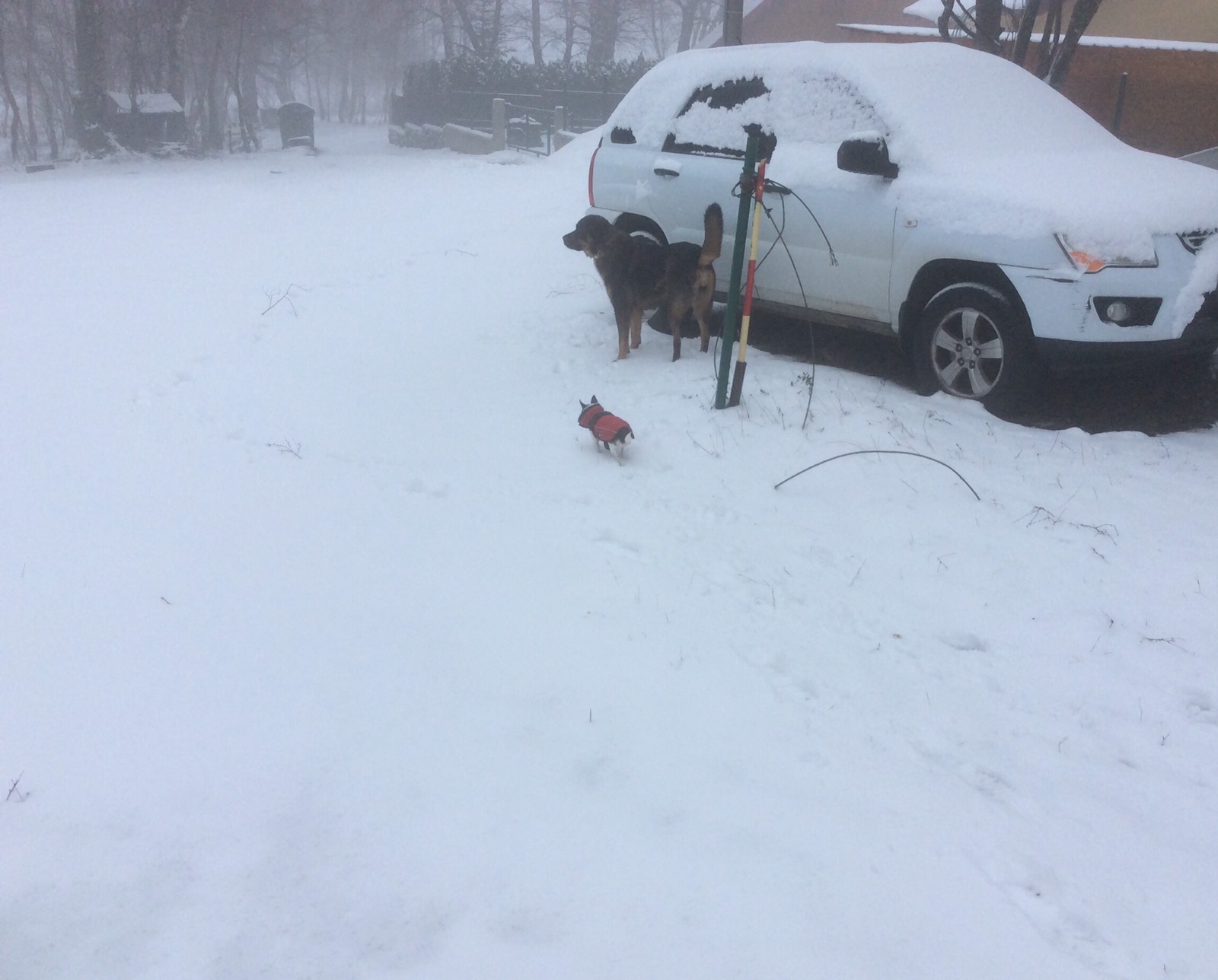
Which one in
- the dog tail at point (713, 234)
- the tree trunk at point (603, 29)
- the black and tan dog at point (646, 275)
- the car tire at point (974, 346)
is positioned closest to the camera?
the car tire at point (974, 346)

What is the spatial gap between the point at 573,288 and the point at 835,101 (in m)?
3.18

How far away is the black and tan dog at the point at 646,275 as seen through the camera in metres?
6.06

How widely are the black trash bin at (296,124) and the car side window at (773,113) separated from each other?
26756 millimetres

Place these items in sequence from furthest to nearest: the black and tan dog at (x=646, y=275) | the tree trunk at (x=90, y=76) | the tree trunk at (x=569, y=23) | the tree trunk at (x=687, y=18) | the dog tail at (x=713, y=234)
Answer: the tree trunk at (x=687, y=18) → the tree trunk at (x=569, y=23) → the tree trunk at (x=90, y=76) → the black and tan dog at (x=646, y=275) → the dog tail at (x=713, y=234)

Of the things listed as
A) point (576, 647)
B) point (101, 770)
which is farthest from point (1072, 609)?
point (101, 770)

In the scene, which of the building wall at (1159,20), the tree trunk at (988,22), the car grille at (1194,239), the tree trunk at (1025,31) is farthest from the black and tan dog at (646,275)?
the building wall at (1159,20)

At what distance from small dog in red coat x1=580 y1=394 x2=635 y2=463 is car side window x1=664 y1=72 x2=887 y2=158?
251 centimetres

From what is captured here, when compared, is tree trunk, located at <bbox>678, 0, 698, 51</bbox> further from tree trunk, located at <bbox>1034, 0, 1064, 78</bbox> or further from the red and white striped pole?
the red and white striped pole

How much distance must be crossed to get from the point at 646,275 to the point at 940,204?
1907 millimetres

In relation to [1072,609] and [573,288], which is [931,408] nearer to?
[1072,609]

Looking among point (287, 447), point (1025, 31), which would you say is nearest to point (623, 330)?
point (287, 447)

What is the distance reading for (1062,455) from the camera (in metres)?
4.75

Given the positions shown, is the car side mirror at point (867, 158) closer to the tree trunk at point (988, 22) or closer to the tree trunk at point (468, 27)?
the tree trunk at point (988, 22)

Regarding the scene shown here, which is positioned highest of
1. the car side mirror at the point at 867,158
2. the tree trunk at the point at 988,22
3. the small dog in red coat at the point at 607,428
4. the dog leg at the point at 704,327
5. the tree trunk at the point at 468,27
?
the tree trunk at the point at 468,27
